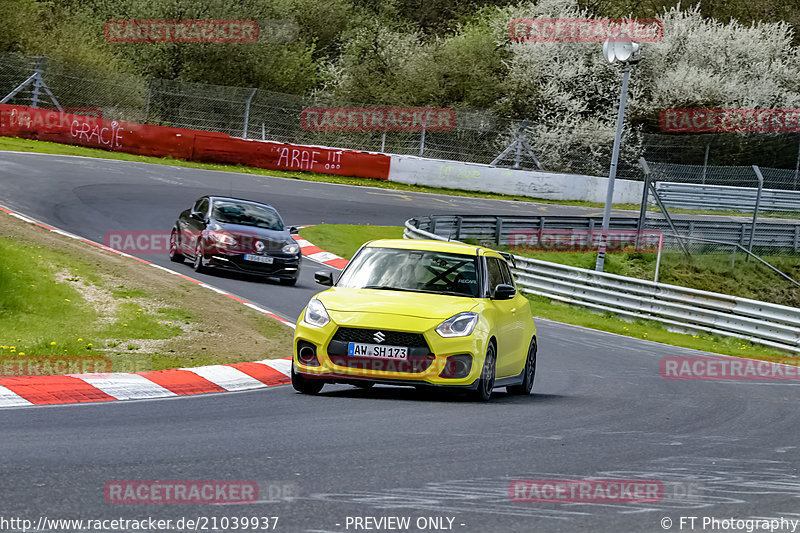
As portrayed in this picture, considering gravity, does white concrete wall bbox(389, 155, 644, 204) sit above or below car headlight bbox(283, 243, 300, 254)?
above

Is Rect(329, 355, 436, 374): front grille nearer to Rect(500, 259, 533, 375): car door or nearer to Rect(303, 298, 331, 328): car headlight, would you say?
Rect(303, 298, 331, 328): car headlight

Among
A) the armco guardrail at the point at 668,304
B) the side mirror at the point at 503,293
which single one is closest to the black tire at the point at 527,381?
the side mirror at the point at 503,293

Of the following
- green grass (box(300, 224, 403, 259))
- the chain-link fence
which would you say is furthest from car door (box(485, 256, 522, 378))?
the chain-link fence

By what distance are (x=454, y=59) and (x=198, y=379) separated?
46.1 m

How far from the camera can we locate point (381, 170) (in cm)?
4178

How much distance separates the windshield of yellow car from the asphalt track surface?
1057 mm

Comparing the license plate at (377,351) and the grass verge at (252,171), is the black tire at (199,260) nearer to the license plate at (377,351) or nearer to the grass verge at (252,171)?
the license plate at (377,351)

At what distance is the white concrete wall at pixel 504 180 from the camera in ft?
138

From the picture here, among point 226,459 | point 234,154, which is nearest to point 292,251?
point 226,459

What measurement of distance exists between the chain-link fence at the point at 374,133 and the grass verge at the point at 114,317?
2432 centimetres

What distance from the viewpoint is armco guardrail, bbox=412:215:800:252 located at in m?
30.7

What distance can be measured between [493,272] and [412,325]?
1.83 meters

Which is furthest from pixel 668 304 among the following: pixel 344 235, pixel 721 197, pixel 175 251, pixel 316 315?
pixel 721 197

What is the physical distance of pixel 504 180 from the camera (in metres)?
43.8
